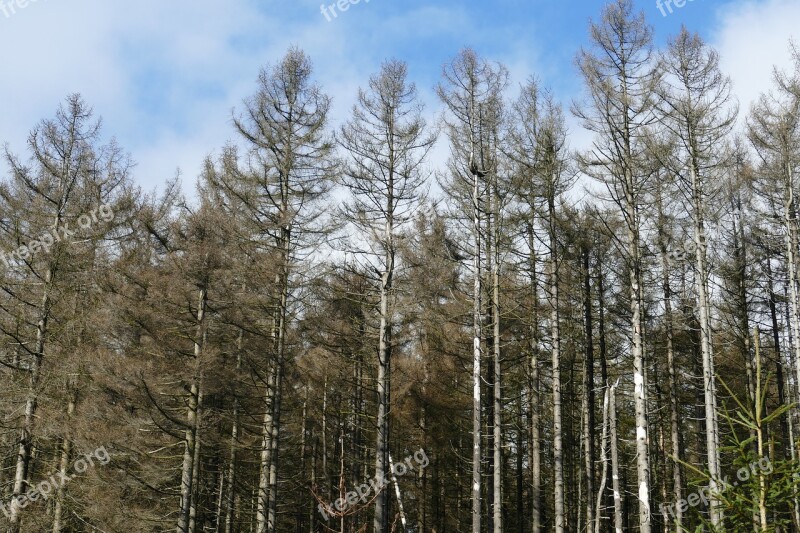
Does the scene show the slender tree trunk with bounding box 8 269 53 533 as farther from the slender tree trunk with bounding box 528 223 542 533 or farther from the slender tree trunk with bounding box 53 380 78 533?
the slender tree trunk with bounding box 528 223 542 533

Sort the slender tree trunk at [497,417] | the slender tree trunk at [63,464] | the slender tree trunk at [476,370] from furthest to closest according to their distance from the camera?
the slender tree trunk at [497,417], the slender tree trunk at [63,464], the slender tree trunk at [476,370]

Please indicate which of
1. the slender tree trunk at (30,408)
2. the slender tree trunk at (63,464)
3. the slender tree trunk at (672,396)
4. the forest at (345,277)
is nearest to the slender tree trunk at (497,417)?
the forest at (345,277)

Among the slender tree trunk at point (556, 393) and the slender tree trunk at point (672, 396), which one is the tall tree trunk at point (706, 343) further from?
the slender tree trunk at point (556, 393)

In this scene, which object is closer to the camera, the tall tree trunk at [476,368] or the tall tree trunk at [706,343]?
the tall tree trunk at [706,343]

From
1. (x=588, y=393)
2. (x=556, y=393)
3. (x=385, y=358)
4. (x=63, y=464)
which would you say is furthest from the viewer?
(x=588, y=393)

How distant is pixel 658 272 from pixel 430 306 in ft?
23.0

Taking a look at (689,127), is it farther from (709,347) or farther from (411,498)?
(411,498)

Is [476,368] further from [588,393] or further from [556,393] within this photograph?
[588,393]

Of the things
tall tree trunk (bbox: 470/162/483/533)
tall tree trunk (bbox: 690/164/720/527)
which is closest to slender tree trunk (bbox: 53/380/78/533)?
tall tree trunk (bbox: 470/162/483/533)

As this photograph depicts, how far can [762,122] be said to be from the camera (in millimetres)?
15180

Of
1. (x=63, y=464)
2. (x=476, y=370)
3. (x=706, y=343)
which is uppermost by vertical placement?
(x=706, y=343)

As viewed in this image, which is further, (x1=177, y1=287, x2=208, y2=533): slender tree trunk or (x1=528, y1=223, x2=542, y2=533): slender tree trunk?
(x1=528, y1=223, x2=542, y2=533): slender tree trunk

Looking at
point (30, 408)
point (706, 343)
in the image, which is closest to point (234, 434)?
point (30, 408)

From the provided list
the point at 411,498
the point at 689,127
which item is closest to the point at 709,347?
the point at 689,127
